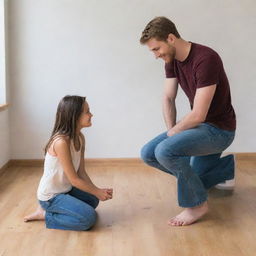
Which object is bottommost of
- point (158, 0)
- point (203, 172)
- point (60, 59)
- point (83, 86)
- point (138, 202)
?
point (138, 202)

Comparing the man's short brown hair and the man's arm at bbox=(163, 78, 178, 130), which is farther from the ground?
the man's short brown hair

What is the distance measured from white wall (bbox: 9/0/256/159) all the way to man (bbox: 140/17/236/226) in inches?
33.8

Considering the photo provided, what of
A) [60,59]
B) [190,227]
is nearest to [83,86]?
[60,59]

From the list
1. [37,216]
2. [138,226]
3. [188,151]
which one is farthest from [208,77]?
[37,216]

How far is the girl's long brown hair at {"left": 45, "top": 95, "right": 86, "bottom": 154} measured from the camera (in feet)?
6.33

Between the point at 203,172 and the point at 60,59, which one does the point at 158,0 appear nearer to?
the point at 60,59

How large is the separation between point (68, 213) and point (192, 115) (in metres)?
0.73

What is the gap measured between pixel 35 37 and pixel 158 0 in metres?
0.88

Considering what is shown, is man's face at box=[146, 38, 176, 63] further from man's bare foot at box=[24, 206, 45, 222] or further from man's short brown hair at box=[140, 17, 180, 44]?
man's bare foot at box=[24, 206, 45, 222]

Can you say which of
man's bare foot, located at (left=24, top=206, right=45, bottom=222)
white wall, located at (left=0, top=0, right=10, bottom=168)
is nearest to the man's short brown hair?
man's bare foot, located at (left=24, top=206, right=45, bottom=222)

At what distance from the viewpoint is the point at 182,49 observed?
1946 mm

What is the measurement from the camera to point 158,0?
110 inches

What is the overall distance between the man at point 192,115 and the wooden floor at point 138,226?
0.44ft

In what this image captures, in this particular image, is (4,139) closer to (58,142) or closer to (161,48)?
(58,142)
